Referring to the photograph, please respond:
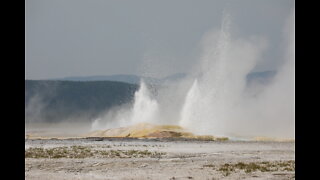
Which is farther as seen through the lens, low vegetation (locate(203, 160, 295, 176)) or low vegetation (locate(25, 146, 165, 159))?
low vegetation (locate(25, 146, 165, 159))

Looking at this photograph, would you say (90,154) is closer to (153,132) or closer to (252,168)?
(252,168)

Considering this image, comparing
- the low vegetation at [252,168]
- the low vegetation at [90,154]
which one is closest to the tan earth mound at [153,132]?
the low vegetation at [90,154]

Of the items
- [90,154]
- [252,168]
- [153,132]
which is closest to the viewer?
[252,168]

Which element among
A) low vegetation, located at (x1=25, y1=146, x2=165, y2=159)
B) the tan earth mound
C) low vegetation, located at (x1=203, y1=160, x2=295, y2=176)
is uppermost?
the tan earth mound

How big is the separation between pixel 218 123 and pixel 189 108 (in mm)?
5588

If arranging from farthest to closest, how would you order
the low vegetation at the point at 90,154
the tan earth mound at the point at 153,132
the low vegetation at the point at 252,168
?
the tan earth mound at the point at 153,132
the low vegetation at the point at 90,154
the low vegetation at the point at 252,168

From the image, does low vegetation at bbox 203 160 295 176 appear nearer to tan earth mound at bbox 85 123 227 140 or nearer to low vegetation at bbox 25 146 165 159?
low vegetation at bbox 25 146 165 159

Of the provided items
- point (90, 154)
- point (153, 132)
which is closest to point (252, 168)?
point (90, 154)

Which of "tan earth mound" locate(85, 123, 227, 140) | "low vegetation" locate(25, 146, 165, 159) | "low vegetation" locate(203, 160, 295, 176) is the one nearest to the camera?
"low vegetation" locate(203, 160, 295, 176)

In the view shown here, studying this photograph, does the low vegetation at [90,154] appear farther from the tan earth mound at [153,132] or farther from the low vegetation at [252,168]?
the tan earth mound at [153,132]

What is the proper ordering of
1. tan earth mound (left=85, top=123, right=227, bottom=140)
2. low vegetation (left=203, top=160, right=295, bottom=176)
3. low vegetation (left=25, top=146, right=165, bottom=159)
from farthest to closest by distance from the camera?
tan earth mound (left=85, top=123, right=227, bottom=140), low vegetation (left=25, top=146, right=165, bottom=159), low vegetation (left=203, top=160, right=295, bottom=176)

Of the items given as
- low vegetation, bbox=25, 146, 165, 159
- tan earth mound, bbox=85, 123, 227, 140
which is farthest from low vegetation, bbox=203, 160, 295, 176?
tan earth mound, bbox=85, 123, 227, 140

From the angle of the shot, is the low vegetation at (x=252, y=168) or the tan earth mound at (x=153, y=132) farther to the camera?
the tan earth mound at (x=153, y=132)

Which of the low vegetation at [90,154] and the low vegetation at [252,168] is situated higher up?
the low vegetation at [90,154]
